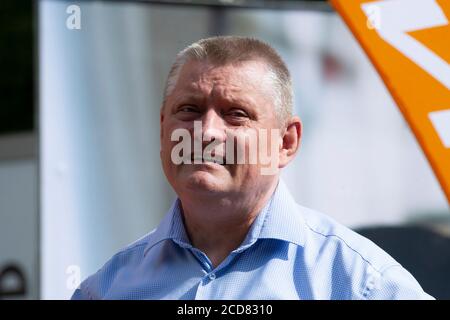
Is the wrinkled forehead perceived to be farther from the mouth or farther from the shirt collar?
the shirt collar

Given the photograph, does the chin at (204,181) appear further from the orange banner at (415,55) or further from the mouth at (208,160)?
the orange banner at (415,55)

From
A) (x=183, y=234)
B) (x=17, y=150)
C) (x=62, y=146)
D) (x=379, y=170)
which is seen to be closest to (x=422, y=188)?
(x=379, y=170)

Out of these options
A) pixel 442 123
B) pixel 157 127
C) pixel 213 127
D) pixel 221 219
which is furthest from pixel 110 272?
pixel 157 127

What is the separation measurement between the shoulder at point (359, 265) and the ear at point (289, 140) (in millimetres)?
155

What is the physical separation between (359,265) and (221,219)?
0.95 ft

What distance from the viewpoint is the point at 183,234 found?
5.96 ft

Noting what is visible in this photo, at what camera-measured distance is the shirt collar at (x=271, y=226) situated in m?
1.72

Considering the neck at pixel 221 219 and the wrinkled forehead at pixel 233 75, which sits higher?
the wrinkled forehead at pixel 233 75

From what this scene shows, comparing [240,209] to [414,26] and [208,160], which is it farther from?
[414,26]

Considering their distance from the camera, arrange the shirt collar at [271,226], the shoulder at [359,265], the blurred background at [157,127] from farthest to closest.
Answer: the blurred background at [157,127]
the shirt collar at [271,226]
the shoulder at [359,265]

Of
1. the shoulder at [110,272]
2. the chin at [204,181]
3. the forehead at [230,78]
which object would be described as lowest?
the shoulder at [110,272]

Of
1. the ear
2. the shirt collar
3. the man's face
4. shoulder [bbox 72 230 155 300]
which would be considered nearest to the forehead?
the man's face

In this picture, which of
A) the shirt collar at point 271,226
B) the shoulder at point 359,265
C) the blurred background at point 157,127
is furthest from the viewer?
the blurred background at point 157,127

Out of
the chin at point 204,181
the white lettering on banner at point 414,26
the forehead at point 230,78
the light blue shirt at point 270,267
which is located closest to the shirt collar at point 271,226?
the light blue shirt at point 270,267
